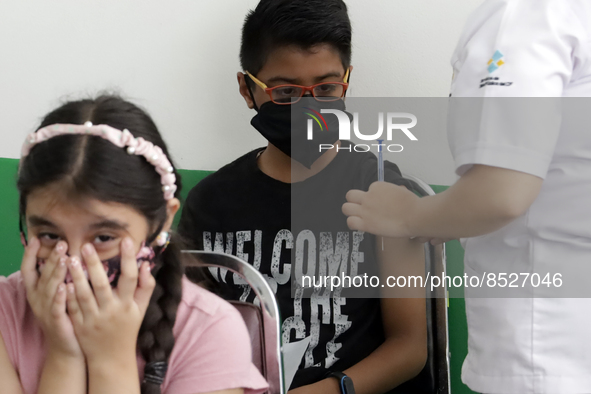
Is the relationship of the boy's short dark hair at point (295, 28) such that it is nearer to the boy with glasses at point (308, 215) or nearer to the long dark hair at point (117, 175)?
the boy with glasses at point (308, 215)

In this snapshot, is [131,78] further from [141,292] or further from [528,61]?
[528,61]

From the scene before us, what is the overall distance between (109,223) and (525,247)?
24.0 inches

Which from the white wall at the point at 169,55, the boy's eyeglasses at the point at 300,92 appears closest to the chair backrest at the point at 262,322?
the boy's eyeglasses at the point at 300,92

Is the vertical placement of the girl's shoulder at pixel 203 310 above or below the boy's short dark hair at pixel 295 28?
below

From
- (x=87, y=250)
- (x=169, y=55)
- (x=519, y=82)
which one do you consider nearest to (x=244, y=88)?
(x=169, y=55)

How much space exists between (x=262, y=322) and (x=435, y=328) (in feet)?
1.72

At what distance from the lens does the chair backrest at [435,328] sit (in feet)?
4.09

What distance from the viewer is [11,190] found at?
4.57 feet

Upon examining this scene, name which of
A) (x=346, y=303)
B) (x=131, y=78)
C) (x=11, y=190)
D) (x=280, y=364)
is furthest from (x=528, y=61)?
(x=11, y=190)

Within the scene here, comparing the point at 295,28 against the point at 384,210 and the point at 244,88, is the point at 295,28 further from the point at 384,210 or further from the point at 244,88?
the point at 384,210

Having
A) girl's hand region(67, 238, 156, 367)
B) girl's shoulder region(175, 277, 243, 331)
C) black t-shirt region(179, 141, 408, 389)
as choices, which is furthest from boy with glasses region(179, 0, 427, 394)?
girl's hand region(67, 238, 156, 367)

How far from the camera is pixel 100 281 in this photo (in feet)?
2.54

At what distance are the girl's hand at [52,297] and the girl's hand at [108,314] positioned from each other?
14 millimetres

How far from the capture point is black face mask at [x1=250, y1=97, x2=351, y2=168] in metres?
1.16
